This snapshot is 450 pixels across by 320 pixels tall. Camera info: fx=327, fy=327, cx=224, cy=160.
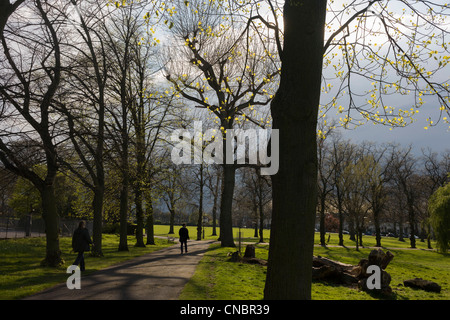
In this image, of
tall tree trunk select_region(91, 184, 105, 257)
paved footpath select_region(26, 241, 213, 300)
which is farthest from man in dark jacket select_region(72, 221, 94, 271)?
tall tree trunk select_region(91, 184, 105, 257)

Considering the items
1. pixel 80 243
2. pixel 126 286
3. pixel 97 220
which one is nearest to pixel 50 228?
pixel 80 243

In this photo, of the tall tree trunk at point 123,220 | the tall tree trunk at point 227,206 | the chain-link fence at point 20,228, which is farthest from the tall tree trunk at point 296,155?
the chain-link fence at point 20,228

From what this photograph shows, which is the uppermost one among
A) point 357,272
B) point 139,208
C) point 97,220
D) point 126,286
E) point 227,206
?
point 227,206

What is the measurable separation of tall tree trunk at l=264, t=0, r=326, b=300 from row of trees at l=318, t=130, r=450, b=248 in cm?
2392

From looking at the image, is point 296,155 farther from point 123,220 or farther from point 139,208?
point 139,208

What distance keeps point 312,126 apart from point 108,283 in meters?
7.56

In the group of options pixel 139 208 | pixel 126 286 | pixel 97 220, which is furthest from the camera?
pixel 139 208

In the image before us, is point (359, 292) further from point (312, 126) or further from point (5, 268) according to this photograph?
point (5, 268)

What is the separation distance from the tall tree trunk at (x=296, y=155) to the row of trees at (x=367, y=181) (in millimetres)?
23919

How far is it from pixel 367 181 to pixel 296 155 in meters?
35.1

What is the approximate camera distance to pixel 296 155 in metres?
4.74

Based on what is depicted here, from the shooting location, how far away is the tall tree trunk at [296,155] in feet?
15.0

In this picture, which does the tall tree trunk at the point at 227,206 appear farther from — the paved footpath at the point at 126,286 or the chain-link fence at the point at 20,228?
the chain-link fence at the point at 20,228
